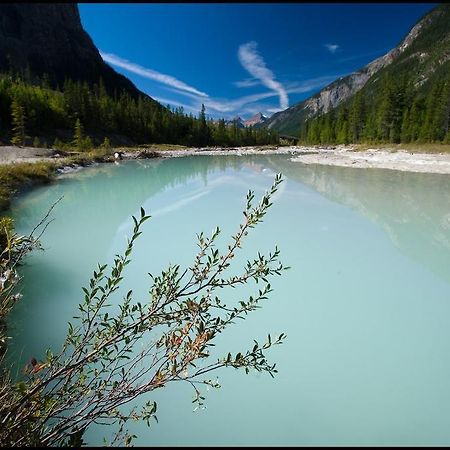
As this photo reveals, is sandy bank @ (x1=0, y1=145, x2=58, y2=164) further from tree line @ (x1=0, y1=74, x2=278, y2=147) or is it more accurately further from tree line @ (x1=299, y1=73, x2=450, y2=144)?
tree line @ (x1=299, y1=73, x2=450, y2=144)

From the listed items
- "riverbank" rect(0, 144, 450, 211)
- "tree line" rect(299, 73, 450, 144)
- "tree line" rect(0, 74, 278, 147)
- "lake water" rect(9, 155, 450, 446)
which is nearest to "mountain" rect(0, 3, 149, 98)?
"tree line" rect(0, 74, 278, 147)

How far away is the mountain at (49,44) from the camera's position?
138000mm

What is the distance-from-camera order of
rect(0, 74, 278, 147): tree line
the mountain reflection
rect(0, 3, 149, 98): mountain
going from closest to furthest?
the mountain reflection, rect(0, 74, 278, 147): tree line, rect(0, 3, 149, 98): mountain

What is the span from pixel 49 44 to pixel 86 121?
114 metres

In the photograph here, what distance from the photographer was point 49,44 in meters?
151

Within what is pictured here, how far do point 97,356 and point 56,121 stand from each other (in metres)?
72.1

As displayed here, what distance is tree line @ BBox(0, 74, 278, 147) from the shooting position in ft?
181

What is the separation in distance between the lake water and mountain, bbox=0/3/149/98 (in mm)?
138874

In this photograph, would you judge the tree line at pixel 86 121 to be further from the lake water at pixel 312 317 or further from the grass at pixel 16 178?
the lake water at pixel 312 317

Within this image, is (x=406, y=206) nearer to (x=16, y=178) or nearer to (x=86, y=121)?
(x=16, y=178)

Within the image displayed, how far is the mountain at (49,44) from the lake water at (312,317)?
139 meters

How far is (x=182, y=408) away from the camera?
3.85 meters

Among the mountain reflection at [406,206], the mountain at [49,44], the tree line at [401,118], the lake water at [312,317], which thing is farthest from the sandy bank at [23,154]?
the mountain at [49,44]

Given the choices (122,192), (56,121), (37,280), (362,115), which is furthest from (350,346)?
(362,115)
